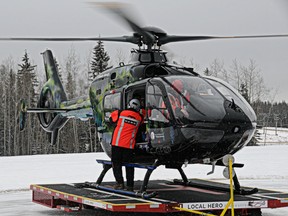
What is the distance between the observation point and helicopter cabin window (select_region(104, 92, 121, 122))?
449 inches

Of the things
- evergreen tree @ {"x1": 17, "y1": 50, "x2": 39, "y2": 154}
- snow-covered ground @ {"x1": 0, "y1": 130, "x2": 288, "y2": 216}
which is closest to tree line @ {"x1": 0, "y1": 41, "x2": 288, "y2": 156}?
evergreen tree @ {"x1": 17, "y1": 50, "x2": 39, "y2": 154}

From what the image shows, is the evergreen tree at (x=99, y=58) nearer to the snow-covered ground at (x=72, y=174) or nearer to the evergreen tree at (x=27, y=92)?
the evergreen tree at (x=27, y=92)

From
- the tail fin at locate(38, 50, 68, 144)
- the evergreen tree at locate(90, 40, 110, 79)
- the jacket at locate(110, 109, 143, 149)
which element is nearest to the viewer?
Answer: the jacket at locate(110, 109, 143, 149)

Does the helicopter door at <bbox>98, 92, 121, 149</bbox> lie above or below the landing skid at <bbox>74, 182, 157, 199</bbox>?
above

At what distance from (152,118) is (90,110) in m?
3.26

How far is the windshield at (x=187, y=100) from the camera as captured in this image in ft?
31.7

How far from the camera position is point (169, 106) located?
392 inches

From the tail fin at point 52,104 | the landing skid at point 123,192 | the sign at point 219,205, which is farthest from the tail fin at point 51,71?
the sign at point 219,205

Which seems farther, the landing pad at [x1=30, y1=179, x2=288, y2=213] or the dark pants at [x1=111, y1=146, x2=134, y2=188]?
the dark pants at [x1=111, y1=146, x2=134, y2=188]

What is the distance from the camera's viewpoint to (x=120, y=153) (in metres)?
10.8

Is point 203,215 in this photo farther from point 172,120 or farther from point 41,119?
point 41,119

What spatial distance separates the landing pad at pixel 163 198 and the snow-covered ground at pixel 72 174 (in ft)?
2.24

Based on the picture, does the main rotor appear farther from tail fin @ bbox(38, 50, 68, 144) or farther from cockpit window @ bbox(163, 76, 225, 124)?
tail fin @ bbox(38, 50, 68, 144)

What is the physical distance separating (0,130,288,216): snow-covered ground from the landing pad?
2.24 feet
